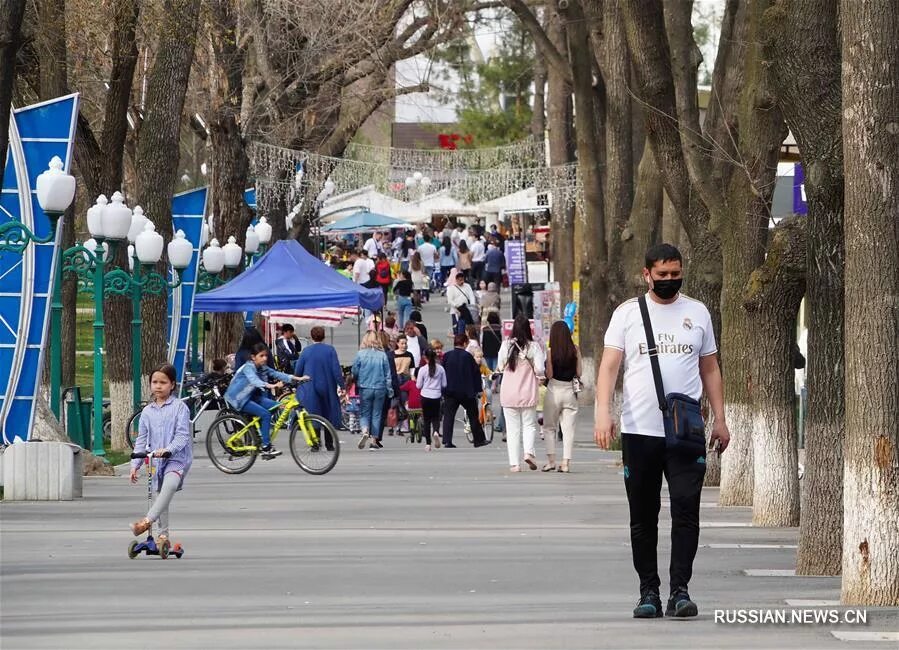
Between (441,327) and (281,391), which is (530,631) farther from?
(441,327)

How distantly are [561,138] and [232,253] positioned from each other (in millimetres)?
7418

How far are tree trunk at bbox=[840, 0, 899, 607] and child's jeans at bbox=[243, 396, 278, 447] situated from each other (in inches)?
464

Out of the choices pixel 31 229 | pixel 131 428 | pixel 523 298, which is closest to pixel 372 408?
pixel 131 428

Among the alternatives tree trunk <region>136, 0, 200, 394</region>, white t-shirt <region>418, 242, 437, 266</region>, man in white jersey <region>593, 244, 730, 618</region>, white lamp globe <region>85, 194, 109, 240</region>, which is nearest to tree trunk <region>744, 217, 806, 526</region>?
man in white jersey <region>593, 244, 730, 618</region>

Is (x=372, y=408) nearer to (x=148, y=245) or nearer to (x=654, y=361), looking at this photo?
(x=148, y=245)

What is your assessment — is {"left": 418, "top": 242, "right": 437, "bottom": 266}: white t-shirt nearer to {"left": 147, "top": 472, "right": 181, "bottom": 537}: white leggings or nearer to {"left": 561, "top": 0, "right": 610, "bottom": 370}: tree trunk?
{"left": 561, "top": 0, "right": 610, "bottom": 370}: tree trunk

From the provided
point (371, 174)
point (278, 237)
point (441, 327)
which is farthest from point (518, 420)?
point (441, 327)

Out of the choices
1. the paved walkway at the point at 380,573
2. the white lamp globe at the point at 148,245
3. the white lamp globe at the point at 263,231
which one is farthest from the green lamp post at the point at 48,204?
the white lamp globe at the point at 263,231

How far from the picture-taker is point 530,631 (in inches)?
354

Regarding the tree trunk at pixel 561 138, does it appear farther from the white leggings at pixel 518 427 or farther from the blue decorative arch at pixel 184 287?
the white leggings at pixel 518 427

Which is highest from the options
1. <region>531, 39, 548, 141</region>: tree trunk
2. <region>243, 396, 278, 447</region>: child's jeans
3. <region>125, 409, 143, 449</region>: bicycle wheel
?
<region>531, 39, 548, 141</region>: tree trunk

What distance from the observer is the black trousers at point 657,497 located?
8.91 meters

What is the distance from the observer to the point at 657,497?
906cm

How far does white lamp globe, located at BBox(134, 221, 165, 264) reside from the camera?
74.7ft
